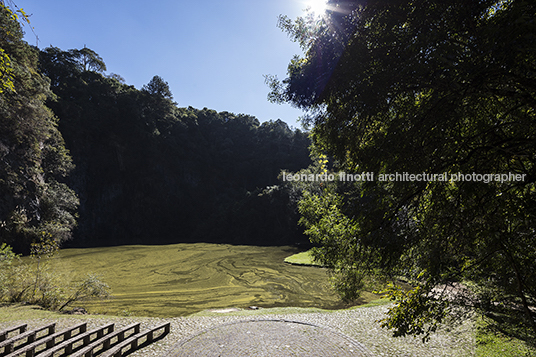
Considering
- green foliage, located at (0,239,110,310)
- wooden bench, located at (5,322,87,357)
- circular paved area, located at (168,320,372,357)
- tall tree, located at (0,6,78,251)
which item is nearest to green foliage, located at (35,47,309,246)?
tall tree, located at (0,6,78,251)

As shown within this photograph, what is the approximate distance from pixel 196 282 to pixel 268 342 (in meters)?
9.51

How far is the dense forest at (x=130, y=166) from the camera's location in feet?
65.2

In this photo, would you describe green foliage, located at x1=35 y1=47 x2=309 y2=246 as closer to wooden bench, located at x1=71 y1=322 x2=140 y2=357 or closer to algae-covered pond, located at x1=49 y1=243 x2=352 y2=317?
algae-covered pond, located at x1=49 y1=243 x2=352 y2=317

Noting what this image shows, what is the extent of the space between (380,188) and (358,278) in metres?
5.89

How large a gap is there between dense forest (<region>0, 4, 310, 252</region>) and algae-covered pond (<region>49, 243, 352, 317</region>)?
6.36m

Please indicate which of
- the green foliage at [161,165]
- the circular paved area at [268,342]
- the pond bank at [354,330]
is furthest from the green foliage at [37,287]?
the green foliage at [161,165]

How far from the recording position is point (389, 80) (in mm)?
2793

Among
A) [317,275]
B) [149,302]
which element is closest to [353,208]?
[149,302]

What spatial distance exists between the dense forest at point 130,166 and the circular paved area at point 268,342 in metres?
19.5

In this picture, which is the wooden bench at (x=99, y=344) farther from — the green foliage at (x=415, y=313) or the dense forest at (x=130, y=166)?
the dense forest at (x=130, y=166)

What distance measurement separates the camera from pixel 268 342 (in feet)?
18.5

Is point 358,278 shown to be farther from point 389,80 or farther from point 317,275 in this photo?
point 317,275

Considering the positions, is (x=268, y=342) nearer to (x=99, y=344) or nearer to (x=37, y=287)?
(x=99, y=344)

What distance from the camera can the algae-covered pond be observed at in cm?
1035
